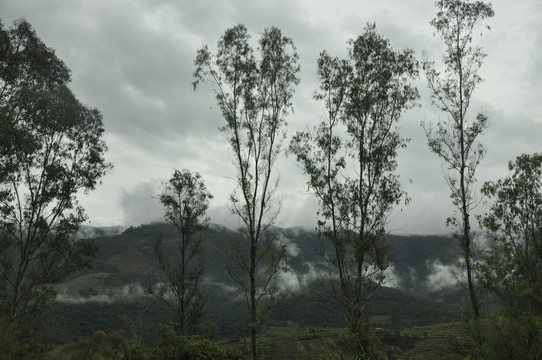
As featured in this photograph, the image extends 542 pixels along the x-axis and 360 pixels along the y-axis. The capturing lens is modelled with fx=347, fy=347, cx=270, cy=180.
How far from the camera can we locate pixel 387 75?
22516 mm

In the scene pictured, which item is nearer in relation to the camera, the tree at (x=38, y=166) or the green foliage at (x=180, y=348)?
the green foliage at (x=180, y=348)

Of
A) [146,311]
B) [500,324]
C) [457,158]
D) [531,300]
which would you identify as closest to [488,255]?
[531,300]

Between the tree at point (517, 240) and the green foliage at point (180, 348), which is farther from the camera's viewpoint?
the tree at point (517, 240)

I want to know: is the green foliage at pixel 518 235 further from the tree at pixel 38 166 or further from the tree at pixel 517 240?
the tree at pixel 38 166

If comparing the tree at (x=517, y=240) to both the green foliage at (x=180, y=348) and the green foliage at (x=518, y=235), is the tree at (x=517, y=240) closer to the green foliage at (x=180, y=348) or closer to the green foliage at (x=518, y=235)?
the green foliage at (x=518, y=235)

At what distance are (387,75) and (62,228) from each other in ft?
87.5

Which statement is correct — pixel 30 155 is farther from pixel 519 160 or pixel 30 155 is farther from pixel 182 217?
pixel 519 160

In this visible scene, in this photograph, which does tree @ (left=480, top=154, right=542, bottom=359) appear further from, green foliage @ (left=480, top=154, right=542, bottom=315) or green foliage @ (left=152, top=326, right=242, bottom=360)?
green foliage @ (left=152, top=326, right=242, bottom=360)

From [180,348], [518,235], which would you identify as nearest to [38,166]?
[180,348]

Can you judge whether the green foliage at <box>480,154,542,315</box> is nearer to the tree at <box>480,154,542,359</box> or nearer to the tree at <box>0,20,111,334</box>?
the tree at <box>480,154,542,359</box>

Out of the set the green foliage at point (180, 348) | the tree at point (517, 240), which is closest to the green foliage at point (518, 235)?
the tree at point (517, 240)

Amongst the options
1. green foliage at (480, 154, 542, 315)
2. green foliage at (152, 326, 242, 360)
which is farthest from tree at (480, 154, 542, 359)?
green foliage at (152, 326, 242, 360)

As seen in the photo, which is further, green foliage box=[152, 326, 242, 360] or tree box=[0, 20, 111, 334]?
tree box=[0, 20, 111, 334]

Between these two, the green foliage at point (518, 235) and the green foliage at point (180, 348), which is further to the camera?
the green foliage at point (518, 235)
